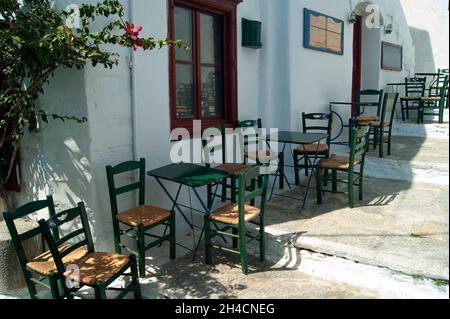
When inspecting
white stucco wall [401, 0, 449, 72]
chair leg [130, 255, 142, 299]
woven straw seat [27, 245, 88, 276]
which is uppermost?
white stucco wall [401, 0, 449, 72]

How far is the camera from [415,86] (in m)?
9.01

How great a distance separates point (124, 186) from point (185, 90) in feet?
4.76

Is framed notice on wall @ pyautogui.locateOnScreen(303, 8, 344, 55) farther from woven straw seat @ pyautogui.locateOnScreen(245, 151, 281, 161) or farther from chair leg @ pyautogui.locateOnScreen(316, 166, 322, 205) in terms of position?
chair leg @ pyautogui.locateOnScreen(316, 166, 322, 205)

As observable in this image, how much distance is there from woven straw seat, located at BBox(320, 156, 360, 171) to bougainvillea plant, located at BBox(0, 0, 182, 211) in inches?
87.6

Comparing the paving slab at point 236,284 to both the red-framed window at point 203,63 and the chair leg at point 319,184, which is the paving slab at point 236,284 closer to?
the chair leg at point 319,184

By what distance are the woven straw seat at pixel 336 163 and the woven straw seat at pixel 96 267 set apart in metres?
2.50

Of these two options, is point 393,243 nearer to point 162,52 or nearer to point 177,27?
point 162,52

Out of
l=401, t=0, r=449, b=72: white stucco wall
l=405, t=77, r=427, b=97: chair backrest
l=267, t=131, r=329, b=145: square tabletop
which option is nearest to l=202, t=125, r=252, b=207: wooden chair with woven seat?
l=267, t=131, r=329, b=145: square tabletop

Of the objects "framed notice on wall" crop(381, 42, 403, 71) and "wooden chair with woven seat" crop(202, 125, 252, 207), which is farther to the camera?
"framed notice on wall" crop(381, 42, 403, 71)

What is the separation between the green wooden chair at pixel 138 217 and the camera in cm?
320

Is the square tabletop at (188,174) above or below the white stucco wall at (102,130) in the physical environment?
below

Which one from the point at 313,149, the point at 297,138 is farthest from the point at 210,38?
the point at 313,149

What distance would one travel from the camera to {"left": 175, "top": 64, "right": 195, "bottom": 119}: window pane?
172 inches

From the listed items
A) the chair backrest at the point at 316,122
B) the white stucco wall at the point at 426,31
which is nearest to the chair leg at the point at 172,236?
the chair backrest at the point at 316,122
